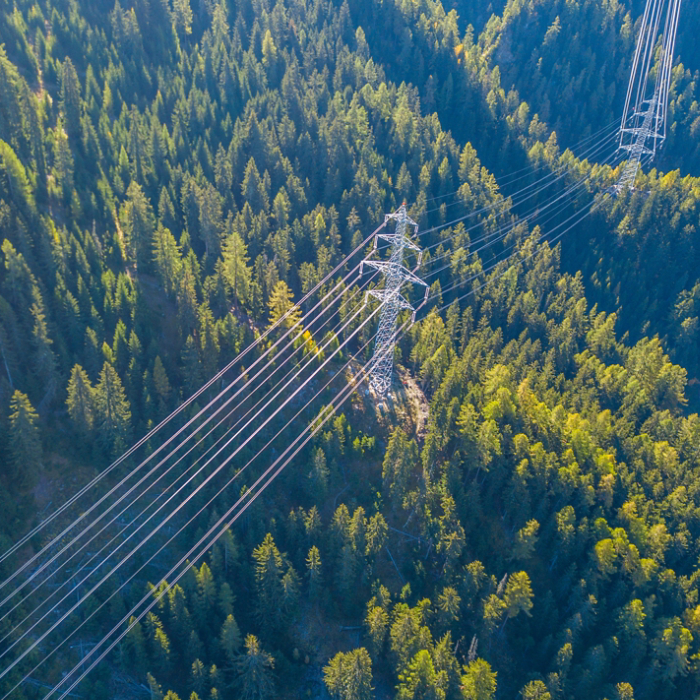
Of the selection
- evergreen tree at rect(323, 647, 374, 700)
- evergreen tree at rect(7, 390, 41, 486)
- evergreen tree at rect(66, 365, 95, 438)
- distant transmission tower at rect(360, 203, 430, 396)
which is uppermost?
distant transmission tower at rect(360, 203, 430, 396)

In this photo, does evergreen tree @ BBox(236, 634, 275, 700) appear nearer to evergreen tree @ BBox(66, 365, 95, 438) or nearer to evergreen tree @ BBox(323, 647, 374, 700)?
evergreen tree @ BBox(323, 647, 374, 700)

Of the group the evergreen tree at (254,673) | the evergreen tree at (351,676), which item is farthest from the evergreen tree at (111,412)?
the evergreen tree at (351,676)

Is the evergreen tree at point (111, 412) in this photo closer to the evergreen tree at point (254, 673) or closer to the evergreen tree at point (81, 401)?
the evergreen tree at point (81, 401)

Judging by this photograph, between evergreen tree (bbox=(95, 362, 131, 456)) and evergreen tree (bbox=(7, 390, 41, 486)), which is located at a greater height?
evergreen tree (bbox=(95, 362, 131, 456))

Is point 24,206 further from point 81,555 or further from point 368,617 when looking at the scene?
point 368,617

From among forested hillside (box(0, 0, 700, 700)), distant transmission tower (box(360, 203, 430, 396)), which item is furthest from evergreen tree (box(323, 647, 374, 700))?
distant transmission tower (box(360, 203, 430, 396))

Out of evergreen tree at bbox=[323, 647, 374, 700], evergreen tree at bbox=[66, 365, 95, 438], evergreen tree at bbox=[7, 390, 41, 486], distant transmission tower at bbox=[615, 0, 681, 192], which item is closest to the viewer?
evergreen tree at bbox=[323, 647, 374, 700]

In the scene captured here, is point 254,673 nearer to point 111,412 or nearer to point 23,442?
point 111,412

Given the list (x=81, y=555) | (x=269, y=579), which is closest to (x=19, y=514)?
(x=81, y=555)
